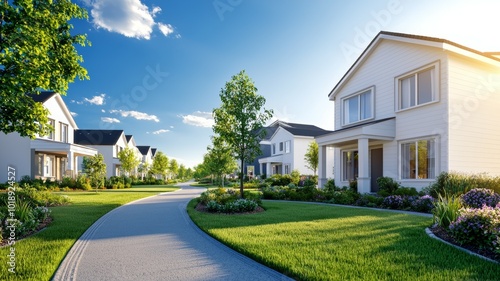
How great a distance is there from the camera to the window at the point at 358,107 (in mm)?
17625

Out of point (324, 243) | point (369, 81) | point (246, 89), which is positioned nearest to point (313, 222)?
point (324, 243)

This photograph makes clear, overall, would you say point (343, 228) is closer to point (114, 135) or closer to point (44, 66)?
point (44, 66)

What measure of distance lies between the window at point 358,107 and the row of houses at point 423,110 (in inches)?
2.5

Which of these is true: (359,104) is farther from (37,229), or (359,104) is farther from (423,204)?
(37,229)

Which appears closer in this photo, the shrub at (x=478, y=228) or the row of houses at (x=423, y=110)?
the shrub at (x=478, y=228)

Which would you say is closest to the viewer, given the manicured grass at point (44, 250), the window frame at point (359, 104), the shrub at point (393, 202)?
the manicured grass at point (44, 250)

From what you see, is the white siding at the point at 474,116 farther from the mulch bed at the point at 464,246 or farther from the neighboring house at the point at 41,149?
the neighboring house at the point at 41,149

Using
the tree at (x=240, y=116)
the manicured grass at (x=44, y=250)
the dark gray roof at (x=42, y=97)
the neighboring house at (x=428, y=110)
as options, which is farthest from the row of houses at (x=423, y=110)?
the dark gray roof at (x=42, y=97)

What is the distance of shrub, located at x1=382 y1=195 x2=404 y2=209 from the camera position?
38.0ft

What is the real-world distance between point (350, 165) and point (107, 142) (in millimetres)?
38036

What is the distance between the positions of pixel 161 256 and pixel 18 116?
7.09m

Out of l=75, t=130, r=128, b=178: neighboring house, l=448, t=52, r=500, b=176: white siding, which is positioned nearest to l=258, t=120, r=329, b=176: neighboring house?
l=448, t=52, r=500, b=176: white siding

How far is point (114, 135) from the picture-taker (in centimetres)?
4600

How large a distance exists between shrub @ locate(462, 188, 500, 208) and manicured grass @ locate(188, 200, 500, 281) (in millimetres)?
1939
